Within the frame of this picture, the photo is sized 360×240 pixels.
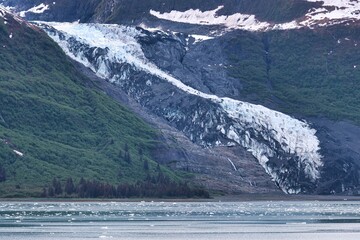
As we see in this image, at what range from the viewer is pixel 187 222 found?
18175cm

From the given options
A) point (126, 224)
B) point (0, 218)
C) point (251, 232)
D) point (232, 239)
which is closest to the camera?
point (232, 239)

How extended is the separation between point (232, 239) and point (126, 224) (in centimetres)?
3330

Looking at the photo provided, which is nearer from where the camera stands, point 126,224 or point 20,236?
point 20,236

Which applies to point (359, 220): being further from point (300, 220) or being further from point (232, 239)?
point (232, 239)

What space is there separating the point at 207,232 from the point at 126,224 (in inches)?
838

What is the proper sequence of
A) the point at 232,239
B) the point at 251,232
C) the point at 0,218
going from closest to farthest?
1. the point at 232,239
2. the point at 251,232
3. the point at 0,218

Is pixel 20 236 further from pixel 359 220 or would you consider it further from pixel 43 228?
pixel 359 220

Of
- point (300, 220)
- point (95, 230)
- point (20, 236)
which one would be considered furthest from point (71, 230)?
point (300, 220)

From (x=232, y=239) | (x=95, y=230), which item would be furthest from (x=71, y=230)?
(x=232, y=239)

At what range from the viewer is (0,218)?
189 meters

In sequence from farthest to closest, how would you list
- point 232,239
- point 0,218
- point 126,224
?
point 0,218, point 126,224, point 232,239

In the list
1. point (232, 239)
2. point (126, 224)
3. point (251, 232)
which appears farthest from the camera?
point (126, 224)

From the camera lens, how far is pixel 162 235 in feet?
502

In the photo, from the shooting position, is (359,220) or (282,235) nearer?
(282,235)
